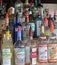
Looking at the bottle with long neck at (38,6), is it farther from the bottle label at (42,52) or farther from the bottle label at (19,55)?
the bottle label at (19,55)

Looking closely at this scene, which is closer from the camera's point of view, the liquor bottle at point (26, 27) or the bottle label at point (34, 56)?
the bottle label at point (34, 56)

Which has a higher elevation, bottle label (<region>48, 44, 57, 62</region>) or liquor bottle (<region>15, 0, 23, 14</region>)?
liquor bottle (<region>15, 0, 23, 14</region>)

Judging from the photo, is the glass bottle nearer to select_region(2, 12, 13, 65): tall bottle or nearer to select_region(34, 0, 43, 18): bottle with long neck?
select_region(2, 12, 13, 65): tall bottle

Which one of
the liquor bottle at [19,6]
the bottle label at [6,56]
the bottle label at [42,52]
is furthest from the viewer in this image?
the liquor bottle at [19,6]

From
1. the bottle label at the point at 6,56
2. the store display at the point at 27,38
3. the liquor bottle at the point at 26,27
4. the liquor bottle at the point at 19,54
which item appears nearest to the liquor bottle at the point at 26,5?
the store display at the point at 27,38

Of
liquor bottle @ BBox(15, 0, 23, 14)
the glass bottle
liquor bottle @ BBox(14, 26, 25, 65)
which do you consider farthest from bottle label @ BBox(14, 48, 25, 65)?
liquor bottle @ BBox(15, 0, 23, 14)

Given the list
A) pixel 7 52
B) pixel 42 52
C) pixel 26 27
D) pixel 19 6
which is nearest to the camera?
pixel 7 52

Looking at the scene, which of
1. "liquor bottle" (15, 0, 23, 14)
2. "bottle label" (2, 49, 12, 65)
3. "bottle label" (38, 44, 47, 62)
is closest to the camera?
"bottle label" (2, 49, 12, 65)

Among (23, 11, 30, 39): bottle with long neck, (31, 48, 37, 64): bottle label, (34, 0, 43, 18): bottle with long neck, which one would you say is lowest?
(31, 48, 37, 64): bottle label

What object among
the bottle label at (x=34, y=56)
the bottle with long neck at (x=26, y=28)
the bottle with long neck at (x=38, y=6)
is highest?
the bottle with long neck at (x=38, y=6)

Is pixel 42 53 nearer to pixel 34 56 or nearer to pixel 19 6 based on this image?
pixel 34 56

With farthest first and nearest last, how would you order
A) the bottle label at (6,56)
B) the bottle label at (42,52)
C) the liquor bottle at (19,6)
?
the liquor bottle at (19,6), the bottle label at (42,52), the bottle label at (6,56)

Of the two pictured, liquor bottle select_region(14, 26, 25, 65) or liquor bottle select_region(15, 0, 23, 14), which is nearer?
liquor bottle select_region(14, 26, 25, 65)

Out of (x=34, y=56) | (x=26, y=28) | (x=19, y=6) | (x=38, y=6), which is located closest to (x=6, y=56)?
(x=34, y=56)
